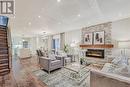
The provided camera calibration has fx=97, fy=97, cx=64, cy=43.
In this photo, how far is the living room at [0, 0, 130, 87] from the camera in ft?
10.2

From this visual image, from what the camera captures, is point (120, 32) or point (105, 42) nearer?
point (120, 32)

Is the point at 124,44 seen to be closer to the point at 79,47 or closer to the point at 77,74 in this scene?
the point at 77,74

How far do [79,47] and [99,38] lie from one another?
6.82 feet

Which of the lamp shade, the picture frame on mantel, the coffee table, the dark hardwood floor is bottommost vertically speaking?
the dark hardwood floor

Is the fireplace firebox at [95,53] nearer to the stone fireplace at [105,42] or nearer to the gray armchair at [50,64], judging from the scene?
the stone fireplace at [105,42]

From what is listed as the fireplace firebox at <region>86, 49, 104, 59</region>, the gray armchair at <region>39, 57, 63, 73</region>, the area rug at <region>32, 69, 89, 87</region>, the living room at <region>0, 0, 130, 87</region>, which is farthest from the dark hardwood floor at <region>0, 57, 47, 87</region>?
the fireplace firebox at <region>86, 49, 104, 59</region>

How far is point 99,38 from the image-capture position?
675 cm

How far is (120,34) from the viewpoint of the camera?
5.67 meters

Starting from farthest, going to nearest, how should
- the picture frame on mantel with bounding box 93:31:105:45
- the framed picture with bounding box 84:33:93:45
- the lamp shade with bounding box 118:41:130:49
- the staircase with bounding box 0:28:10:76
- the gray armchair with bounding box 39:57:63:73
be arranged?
the framed picture with bounding box 84:33:93:45 → the picture frame on mantel with bounding box 93:31:105:45 → the staircase with bounding box 0:28:10:76 → the lamp shade with bounding box 118:41:130:49 → the gray armchair with bounding box 39:57:63:73

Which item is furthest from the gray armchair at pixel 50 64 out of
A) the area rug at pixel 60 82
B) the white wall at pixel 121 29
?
the white wall at pixel 121 29

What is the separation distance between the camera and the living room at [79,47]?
310cm

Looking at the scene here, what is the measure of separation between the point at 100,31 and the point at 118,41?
142 centimetres

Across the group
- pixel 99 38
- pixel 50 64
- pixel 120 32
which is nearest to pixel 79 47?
pixel 99 38

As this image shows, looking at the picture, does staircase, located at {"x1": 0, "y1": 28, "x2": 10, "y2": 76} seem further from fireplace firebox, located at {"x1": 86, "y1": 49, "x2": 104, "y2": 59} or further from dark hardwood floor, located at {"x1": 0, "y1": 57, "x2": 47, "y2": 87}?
fireplace firebox, located at {"x1": 86, "y1": 49, "x2": 104, "y2": 59}
